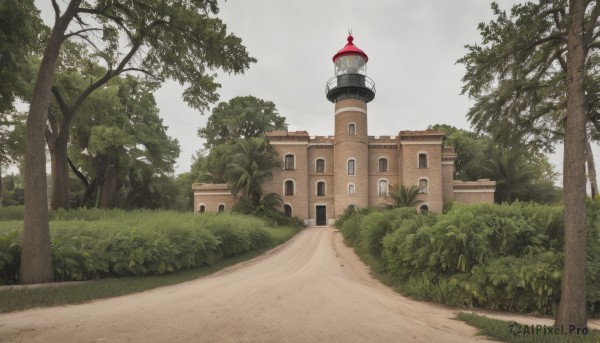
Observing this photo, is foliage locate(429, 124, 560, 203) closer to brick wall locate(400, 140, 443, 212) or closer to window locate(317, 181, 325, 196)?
brick wall locate(400, 140, 443, 212)

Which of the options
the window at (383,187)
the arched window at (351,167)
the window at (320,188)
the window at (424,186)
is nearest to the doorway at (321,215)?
the window at (320,188)

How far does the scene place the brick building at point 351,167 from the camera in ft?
92.5

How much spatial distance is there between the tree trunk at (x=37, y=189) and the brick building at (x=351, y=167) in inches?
864

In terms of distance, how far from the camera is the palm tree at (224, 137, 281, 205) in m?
Answer: 25.4

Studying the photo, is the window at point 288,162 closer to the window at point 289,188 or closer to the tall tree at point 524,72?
the window at point 289,188

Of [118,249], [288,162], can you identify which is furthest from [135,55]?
[288,162]

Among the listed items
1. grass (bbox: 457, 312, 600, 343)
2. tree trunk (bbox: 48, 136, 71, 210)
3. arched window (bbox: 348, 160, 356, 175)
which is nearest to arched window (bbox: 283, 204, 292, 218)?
arched window (bbox: 348, 160, 356, 175)

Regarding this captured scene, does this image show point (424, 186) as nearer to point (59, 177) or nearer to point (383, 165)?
point (383, 165)

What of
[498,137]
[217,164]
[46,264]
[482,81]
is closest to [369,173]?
[217,164]

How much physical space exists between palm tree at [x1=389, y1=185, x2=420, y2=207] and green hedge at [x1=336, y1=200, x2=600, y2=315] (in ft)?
55.8

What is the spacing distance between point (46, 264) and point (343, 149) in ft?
78.8

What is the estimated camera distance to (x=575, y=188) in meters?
5.40

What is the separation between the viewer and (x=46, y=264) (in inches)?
266

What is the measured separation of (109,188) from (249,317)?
1072 inches
